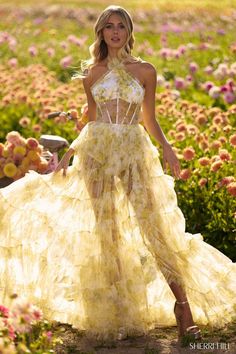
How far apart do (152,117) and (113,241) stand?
33.1 inches

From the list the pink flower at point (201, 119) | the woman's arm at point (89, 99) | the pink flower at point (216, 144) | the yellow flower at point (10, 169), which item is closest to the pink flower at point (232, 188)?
the pink flower at point (216, 144)

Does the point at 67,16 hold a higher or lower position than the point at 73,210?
higher

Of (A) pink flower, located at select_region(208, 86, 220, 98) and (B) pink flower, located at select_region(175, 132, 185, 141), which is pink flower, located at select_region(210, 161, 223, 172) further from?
(A) pink flower, located at select_region(208, 86, 220, 98)

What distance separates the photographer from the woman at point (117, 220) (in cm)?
584

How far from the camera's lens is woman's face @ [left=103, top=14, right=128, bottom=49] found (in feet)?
19.0

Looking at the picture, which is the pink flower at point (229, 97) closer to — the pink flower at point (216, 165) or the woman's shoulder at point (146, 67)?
the pink flower at point (216, 165)

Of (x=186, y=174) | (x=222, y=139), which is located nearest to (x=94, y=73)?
(x=186, y=174)

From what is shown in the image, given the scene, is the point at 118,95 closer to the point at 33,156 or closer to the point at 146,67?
the point at 146,67

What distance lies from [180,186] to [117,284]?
7.67 feet

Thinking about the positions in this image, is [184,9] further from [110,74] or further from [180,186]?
[110,74]

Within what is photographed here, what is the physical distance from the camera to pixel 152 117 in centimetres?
598

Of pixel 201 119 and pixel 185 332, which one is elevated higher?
pixel 201 119

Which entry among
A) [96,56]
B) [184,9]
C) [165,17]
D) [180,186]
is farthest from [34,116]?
[184,9]

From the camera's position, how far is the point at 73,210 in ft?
19.4
